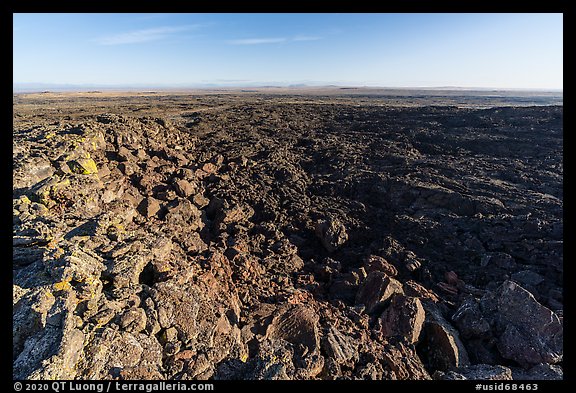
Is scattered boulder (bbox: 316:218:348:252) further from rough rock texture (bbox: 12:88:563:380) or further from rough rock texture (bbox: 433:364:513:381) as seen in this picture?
rough rock texture (bbox: 433:364:513:381)

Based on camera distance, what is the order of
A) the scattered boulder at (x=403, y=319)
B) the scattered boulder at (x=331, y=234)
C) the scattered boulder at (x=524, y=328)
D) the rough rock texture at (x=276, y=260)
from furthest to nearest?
the scattered boulder at (x=331, y=234) → the scattered boulder at (x=403, y=319) → the scattered boulder at (x=524, y=328) → the rough rock texture at (x=276, y=260)

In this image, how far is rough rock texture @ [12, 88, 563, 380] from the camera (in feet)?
14.9

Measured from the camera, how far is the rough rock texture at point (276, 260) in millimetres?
4543

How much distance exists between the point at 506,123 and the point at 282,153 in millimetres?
15495

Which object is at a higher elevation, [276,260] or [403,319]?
[276,260]

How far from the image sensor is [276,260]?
8711 mm

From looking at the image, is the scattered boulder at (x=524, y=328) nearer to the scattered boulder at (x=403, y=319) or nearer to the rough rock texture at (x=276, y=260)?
the rough rock texture at (x=276, y=260)

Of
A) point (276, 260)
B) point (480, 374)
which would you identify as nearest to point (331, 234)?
point (276, 260)

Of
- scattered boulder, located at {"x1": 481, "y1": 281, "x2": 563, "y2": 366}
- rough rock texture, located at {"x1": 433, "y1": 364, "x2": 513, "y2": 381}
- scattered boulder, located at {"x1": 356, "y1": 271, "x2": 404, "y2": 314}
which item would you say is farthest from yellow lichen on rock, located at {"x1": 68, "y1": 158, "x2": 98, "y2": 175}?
scattered boulder, located at {"x1": 481, "y1": 281, "x2": 563, "y2": 366}

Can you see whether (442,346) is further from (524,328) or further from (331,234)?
(331,234)

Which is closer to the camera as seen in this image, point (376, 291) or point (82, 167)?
point (376, 291)

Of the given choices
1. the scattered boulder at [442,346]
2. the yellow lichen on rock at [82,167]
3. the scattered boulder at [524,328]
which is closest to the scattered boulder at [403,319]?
the scattered boulder at [442,346]
